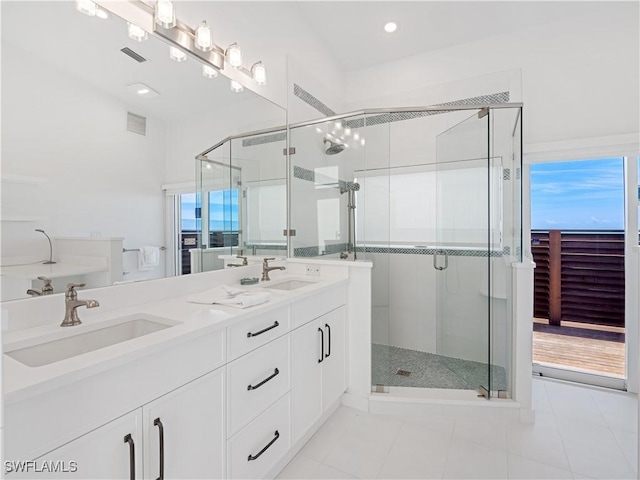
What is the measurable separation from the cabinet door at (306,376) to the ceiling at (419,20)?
8.05ft

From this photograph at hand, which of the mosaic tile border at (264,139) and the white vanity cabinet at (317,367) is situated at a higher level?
the mosaic tile border at (264,139)

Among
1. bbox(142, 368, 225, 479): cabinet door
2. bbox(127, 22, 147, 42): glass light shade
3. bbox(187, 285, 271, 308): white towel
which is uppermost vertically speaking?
bbox(127, 22, 147, 42): glass light shade

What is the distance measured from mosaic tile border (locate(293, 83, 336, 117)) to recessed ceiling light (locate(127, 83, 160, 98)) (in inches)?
Result: 52.1

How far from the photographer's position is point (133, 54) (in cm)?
148

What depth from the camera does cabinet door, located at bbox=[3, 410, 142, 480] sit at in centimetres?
77

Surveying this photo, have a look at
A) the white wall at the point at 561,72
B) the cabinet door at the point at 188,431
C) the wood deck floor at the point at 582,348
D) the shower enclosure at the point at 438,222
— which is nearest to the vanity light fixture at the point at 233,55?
the shower enclosure at the point at 438,222

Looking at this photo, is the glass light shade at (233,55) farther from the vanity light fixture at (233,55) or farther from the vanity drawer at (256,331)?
the vanity drawer at (256,331)

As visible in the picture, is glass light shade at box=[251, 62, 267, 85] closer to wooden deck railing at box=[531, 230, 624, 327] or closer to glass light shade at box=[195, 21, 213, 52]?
glass light shade at box=[195, 21, 213, 52]

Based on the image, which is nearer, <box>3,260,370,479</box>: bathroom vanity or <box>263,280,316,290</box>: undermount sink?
<box>3,260,370,479</box>: bathroom vanity

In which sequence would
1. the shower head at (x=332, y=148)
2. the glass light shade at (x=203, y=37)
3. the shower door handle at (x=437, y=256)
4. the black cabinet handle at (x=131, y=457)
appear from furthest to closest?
1. the shower door handle at (x=437, y=256)
2. the shower head at (x=332, y=148)
3. the glass light shade at (x=203, y=37)
4. the black cabinet handle at (x=131, y=457)

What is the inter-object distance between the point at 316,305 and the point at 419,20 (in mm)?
2502

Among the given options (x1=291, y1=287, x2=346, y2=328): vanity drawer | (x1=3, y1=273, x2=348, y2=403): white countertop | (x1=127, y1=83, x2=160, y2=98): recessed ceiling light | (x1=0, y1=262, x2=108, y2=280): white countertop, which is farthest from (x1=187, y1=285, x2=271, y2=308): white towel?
(x1=127, y1=83, x2=160, y2=98): recessed ceiling light

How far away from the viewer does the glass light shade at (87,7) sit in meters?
1.29

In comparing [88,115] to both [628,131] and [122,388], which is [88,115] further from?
[628,131]
